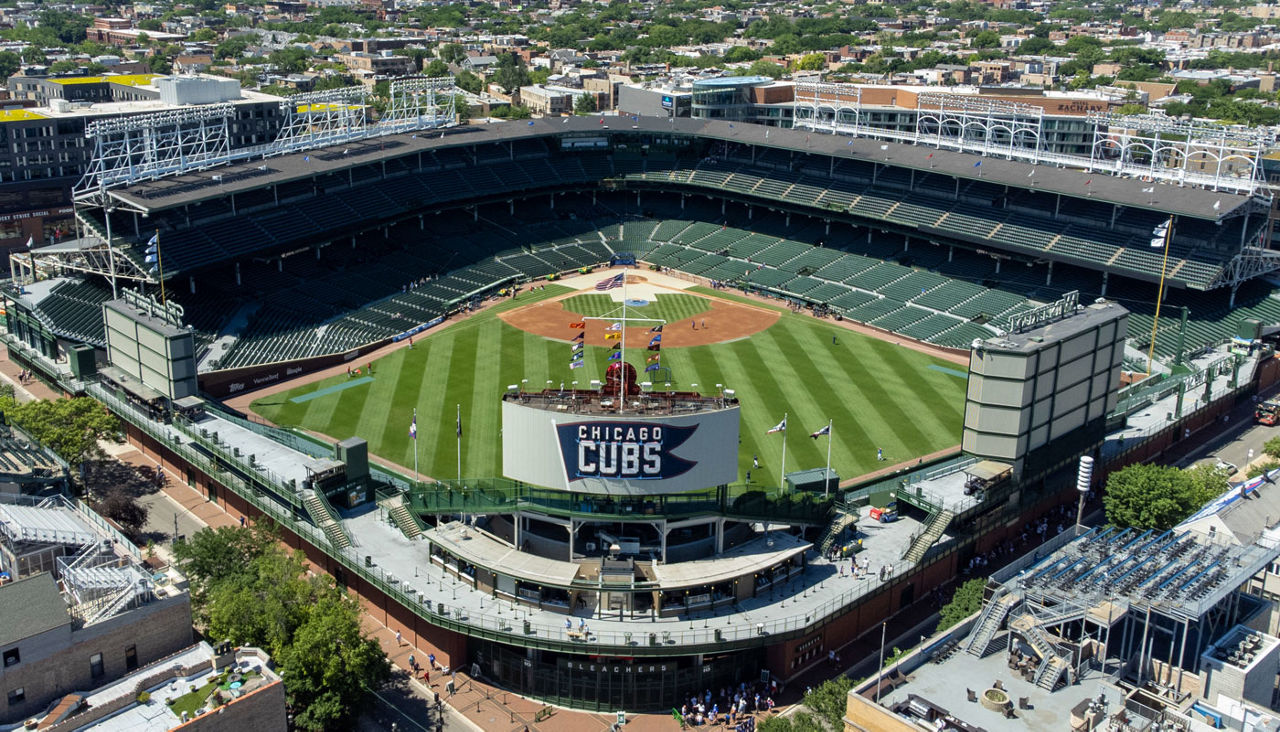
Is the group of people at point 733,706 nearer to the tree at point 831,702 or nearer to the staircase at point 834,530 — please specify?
the tree at point 831,702

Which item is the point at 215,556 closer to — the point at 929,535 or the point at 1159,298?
the point at 929,535

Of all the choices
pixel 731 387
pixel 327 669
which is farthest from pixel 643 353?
pixel 327 669

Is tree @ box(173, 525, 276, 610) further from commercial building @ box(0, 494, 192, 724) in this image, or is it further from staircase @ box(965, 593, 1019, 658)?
staircase @ box(965, 593, 1019, 658)

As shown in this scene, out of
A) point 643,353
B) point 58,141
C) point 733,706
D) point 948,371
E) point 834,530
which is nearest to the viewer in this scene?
point 733,706

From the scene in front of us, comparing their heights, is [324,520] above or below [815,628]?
above

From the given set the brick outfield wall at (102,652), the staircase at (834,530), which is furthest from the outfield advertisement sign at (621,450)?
the brick outfield wall at (102,652)

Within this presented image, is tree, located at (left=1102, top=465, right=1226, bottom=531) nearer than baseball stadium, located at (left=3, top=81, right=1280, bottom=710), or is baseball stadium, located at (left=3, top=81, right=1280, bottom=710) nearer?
baseball stadium, located at (left=3, top=81, right=1280, bottom=710)

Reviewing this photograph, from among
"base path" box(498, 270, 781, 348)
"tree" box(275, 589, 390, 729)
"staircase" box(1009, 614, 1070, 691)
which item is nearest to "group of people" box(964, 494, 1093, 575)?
"staircase" box(1009, 614, 1070, 691)
